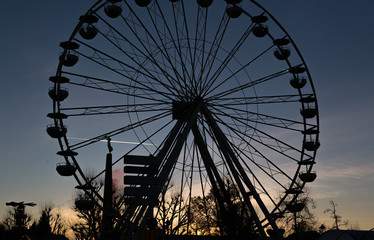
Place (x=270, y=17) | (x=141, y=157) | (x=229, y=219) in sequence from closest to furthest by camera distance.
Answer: (x=141, y=157)
(x=270, y=17)
(x=229, y=219)

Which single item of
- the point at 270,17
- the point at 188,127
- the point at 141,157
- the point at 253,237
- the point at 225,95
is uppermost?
the point at 270,17

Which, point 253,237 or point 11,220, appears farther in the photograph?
point 11,220

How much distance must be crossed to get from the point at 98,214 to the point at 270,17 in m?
25.2

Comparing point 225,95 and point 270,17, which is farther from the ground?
point 270,17

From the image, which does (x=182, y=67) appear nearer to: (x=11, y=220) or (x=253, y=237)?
(x=253, y=237)

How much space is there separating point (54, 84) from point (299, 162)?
1386cm

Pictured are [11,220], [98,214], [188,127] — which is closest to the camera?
[188,127]

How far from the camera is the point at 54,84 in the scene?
2214cm

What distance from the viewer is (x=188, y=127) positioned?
2259 cm

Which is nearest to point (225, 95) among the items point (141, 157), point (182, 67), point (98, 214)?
point (182, 67)

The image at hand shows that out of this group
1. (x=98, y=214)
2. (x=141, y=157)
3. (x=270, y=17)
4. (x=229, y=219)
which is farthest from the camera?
(x=98, y=214)

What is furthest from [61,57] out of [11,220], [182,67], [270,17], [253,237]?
[11,220]

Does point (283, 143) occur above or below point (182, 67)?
below

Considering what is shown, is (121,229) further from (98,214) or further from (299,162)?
(98,214)
